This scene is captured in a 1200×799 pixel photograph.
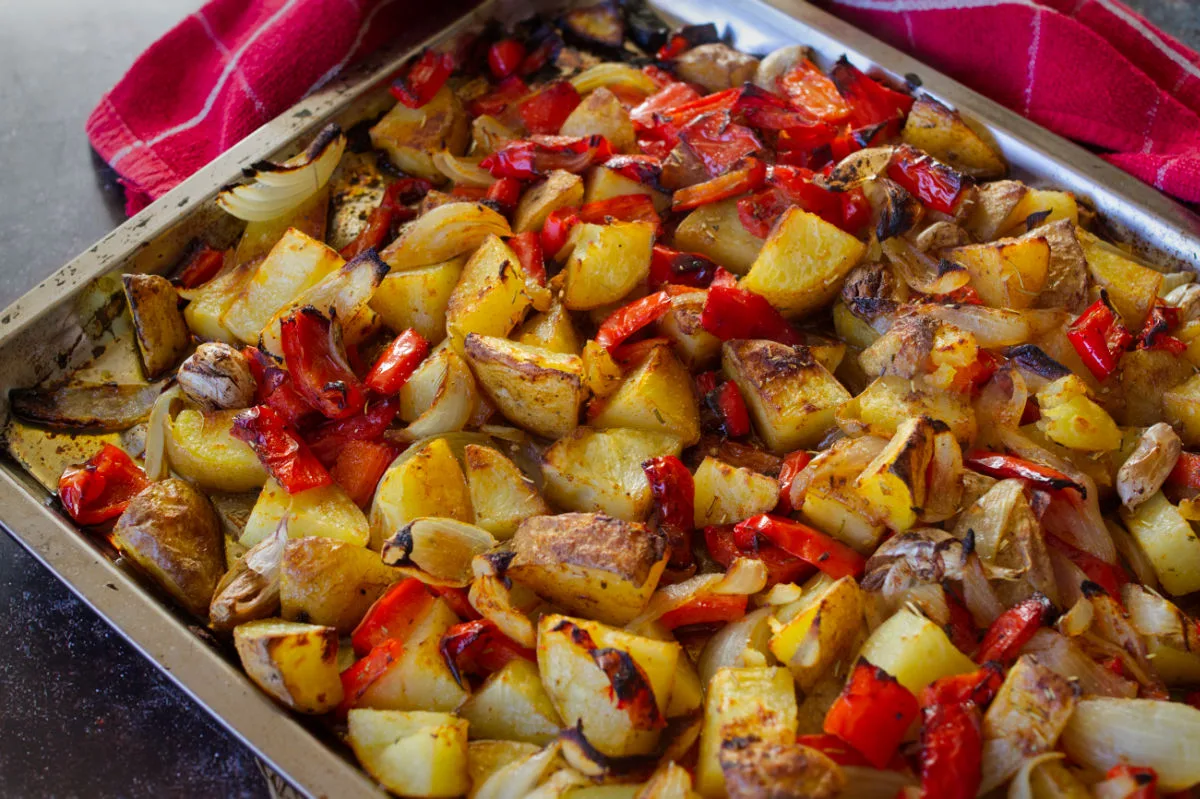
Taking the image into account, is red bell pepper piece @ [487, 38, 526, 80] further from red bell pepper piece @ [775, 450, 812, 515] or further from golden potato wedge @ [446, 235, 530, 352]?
red bell pepper piece @ [775, 450, 812, 515]

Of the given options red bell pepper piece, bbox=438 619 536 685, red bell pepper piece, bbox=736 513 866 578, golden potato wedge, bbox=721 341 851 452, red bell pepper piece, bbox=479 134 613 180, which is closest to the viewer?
red bell pepper piece, bbox=438 619 536 685

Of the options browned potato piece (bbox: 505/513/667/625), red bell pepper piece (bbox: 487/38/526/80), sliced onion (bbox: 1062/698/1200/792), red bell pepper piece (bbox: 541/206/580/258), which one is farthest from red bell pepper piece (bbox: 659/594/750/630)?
red bell pepper piece (bbox: 487/38/526/80)

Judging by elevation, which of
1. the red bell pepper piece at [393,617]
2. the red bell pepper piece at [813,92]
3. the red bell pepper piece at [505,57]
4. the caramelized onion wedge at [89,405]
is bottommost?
the red bell pepper piece at [393,617]

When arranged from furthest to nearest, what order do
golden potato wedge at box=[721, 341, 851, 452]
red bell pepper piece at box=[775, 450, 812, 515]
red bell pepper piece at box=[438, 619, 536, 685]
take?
golden potato wedge at box=[721, 341, 851, 452] < red bell pepper piece at box=[775, 450, 812, 515] < red bell pepper piece at box=[438, 619, 536, 685]

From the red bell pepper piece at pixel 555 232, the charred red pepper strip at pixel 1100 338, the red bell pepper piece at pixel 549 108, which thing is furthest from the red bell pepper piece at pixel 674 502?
the red bell pepper piece at pixel 549 108

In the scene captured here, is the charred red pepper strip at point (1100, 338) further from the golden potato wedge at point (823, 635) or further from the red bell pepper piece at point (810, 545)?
the golden potato wedge at point (823, 635)

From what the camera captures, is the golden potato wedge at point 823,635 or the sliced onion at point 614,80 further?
the sliced onion at point 614,80

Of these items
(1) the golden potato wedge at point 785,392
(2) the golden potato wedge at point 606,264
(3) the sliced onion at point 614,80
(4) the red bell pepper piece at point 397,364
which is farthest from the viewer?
(3) the sliced onion at point 614,80

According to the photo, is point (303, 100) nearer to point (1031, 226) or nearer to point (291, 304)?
point (291, 304)
